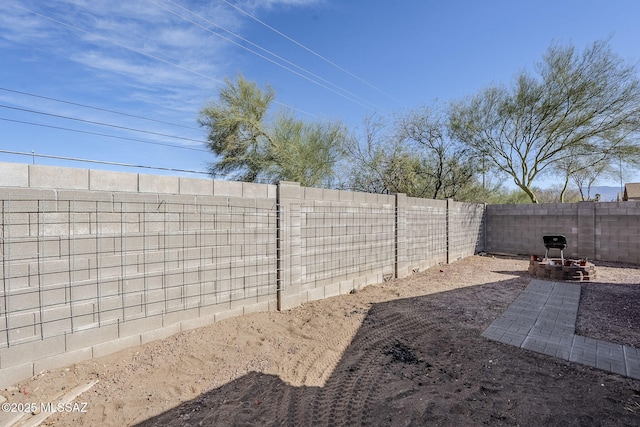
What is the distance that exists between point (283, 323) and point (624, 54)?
560 inches

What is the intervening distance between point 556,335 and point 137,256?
512 centimetres

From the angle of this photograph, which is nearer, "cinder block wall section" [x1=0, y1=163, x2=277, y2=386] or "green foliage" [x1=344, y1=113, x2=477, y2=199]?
"cinder block wall section" [x1=0, y1=163, x2=277, y2=386]

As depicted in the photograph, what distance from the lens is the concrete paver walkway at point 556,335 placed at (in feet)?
10.4

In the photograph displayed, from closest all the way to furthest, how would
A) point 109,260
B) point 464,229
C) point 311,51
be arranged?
point 109,260
point 464,229
point 311,51

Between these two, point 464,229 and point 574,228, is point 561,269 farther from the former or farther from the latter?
point 574,228

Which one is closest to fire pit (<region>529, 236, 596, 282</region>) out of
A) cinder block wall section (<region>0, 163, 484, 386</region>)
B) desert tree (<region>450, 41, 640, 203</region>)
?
cinder block wall section (<region>0, 163, 484, 386</region>)

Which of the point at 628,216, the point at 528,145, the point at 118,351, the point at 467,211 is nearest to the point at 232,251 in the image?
the point at 118,351

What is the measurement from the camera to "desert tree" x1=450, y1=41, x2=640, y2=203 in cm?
1089

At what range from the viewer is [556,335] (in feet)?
12.7

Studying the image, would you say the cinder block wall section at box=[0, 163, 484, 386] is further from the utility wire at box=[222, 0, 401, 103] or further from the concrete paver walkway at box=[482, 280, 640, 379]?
the utility wire at box=[222, 0, 401, 103]

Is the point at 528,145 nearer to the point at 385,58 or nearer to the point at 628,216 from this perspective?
the point at 628,216

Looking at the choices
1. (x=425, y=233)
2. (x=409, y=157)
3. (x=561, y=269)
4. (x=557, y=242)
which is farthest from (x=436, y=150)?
(x=561, y=269)

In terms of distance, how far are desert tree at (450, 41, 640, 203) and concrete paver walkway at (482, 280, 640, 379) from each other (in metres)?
9.27

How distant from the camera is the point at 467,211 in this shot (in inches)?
419
